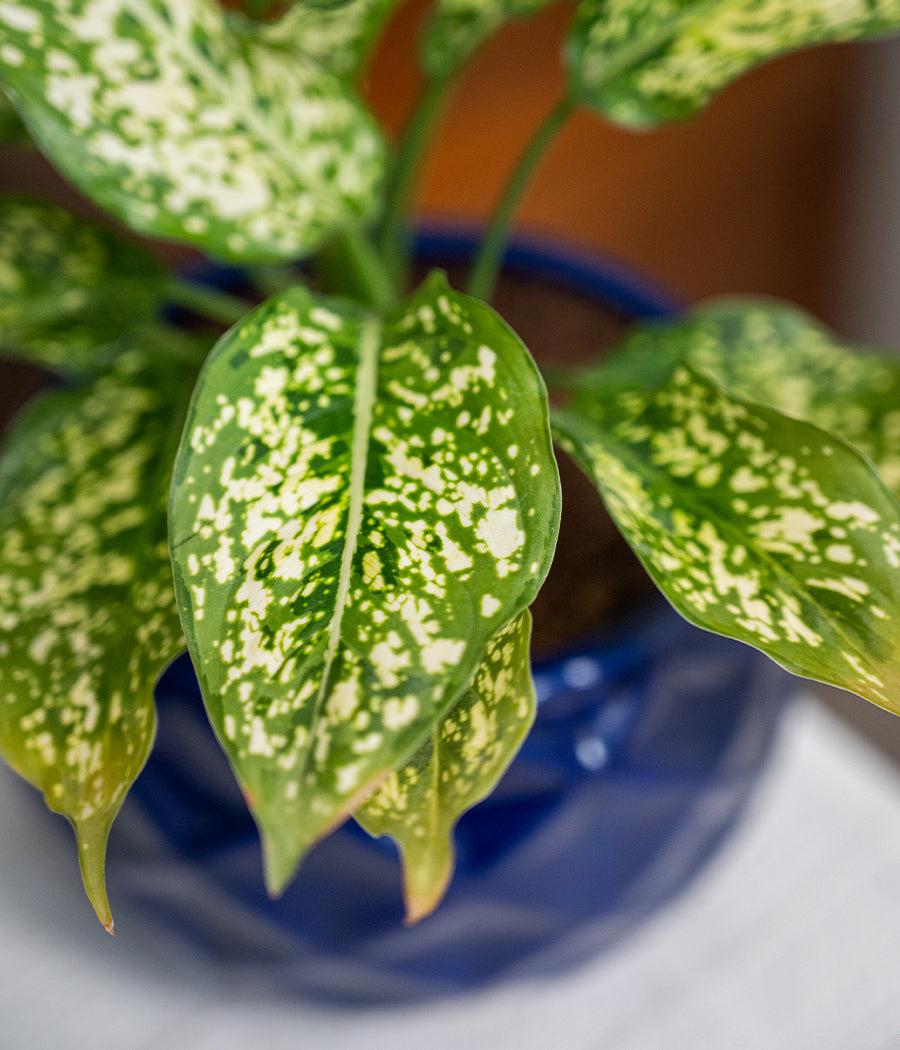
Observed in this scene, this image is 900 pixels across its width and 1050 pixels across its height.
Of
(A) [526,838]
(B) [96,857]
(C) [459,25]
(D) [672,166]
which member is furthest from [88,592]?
(D) [672,166]

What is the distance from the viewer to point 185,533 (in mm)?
331

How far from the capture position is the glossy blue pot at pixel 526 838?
49cm

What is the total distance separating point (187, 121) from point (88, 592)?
0.71ft

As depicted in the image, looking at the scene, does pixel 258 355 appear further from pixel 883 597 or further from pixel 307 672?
pixel 883 597

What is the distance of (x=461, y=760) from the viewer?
338 mm

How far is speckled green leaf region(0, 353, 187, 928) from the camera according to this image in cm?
37

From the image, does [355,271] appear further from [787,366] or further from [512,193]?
[787,366]

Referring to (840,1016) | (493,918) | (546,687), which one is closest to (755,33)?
(546,687)

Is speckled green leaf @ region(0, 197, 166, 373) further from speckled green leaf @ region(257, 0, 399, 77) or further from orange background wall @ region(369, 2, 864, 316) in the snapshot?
orange background wall @ region(369, 2, 864, 316)

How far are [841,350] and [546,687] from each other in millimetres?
291

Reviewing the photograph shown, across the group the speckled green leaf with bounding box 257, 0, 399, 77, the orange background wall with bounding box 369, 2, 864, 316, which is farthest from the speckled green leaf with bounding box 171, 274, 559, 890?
the orange background wall with bounding box 369, 2, 864, 316

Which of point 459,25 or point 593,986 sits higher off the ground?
point 459,25

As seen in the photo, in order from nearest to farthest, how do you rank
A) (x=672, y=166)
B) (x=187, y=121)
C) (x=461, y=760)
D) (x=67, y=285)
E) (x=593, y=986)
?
(x=461, y=760) < (x=187, y=121) < (x=67, y=285) < (x=593, y=986) < (x=672, y=166)

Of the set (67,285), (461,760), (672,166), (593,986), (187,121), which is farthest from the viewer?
(672,166)
